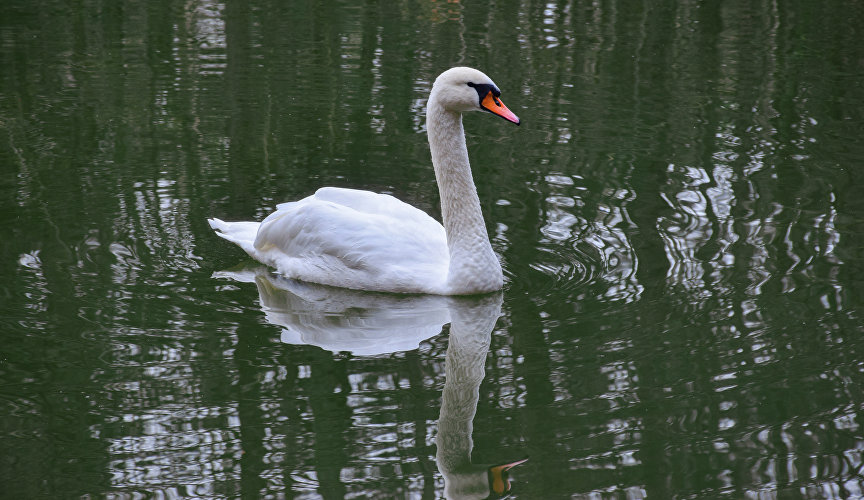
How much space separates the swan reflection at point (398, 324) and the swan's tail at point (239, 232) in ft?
0.62

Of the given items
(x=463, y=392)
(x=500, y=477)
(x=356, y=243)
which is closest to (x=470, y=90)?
(x=356, y=243)

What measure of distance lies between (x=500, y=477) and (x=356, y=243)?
2.62 meters

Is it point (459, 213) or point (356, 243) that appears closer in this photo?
point (459, 213)

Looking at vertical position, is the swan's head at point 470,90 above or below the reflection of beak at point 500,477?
above

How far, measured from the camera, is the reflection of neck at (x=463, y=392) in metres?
4.93

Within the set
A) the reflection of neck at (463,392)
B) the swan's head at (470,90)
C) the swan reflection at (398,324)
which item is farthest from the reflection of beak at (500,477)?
the swan's head at (470,90)

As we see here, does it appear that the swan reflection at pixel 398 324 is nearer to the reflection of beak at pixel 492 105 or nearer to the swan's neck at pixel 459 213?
the swan's neck at pixel 459 213

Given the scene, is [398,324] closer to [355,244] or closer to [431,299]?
[431,299]

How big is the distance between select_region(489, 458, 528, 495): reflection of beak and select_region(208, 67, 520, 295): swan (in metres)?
2.06

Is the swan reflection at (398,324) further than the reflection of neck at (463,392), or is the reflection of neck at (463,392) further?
the swan reflection at (398,324)

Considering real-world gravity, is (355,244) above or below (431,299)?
above

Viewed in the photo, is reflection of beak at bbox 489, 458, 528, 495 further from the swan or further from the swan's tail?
the swan's tail

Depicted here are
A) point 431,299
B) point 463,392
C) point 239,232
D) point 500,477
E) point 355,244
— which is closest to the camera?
point 500,477

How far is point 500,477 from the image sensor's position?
4.89 meters
